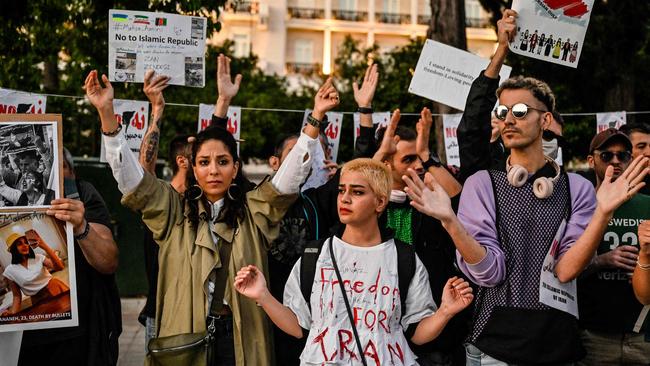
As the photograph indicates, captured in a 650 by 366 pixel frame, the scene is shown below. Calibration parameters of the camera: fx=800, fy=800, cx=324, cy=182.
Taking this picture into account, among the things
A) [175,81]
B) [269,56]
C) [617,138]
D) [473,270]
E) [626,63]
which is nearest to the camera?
[473,270]

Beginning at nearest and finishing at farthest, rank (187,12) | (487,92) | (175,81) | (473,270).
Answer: (473,270) < (487,92) < (175,81) < (187,12)

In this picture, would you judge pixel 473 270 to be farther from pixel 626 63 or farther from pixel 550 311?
pixel 626 63

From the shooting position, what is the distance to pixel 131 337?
874 cm

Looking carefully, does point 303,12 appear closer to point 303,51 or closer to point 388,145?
point 303,51

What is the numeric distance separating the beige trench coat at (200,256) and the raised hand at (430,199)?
2.62ft

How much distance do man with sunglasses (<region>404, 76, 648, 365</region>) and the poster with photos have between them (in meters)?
1.70

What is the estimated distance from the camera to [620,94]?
1484 centimetres

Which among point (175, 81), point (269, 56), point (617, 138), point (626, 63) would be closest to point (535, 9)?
point (617, 138)

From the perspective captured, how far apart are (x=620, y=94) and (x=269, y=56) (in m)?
31.5

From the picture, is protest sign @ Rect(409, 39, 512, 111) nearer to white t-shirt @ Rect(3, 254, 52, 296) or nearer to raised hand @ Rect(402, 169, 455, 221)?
raised hand @ Rect(402, 169, 455, 221)

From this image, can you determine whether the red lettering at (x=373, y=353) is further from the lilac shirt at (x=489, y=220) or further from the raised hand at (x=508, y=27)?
the raised hand at (x=508, y=27)

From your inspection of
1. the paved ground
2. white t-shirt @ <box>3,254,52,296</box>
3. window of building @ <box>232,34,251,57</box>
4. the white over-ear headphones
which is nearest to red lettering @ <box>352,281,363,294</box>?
the white over-ear headphones

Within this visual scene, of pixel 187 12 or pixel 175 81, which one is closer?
pixel 175 81

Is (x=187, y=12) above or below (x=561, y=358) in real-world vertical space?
above
